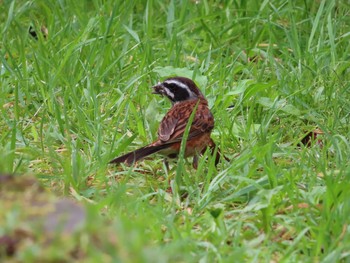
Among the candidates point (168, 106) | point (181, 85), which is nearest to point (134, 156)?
point (181, 85)

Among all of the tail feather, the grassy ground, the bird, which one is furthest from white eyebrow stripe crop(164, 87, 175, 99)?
the tail feather

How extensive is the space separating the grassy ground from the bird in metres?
0.16

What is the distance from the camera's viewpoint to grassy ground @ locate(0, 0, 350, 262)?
5879 millimetres

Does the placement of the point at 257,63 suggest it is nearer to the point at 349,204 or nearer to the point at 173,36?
the point at 173,36

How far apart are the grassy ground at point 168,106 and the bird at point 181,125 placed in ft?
0.51

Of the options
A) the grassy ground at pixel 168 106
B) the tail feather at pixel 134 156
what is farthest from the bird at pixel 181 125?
the grassy ground at pixel 168 106

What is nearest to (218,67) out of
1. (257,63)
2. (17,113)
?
(257,63)

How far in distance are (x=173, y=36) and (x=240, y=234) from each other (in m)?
3.89

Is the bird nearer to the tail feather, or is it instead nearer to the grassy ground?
the tail feather

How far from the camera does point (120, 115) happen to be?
8.51 metres

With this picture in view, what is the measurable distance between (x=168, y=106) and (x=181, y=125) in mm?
1363

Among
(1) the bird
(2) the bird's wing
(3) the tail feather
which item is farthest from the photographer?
(2) the bird's wing

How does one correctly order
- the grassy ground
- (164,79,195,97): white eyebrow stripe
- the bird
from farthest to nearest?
(164,79,195,97): white eyebrow stripe
the bird
the grassy ground

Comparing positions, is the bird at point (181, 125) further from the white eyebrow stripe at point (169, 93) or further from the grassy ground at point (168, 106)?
the grassy ground at point (168, 106)
